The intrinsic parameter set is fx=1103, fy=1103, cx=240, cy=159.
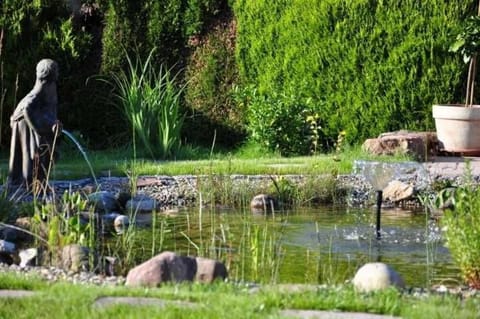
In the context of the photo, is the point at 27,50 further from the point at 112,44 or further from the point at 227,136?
the point at 227,136

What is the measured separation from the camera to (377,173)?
1077 cm

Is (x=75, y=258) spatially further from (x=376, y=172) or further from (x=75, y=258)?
(x=376, y=172)

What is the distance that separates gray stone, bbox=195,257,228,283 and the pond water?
0.33 m

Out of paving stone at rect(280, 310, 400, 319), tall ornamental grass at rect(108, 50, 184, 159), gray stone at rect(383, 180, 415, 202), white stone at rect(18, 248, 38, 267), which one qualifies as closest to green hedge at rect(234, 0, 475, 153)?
tall ornamental grass at rect(108, 50, 184, 159)

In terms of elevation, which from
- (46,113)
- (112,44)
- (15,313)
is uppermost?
(112,44)

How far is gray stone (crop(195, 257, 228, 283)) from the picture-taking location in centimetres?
576

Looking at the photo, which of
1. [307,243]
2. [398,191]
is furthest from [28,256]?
[398,191]

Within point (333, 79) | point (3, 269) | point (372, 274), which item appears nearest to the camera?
point (372, 274)

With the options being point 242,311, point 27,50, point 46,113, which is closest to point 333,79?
point 27,50

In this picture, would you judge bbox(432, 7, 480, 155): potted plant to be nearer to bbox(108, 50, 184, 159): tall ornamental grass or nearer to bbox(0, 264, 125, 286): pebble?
bbox(108, 50, 184, 159): tall ornamental grass

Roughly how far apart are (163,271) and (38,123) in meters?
3.52

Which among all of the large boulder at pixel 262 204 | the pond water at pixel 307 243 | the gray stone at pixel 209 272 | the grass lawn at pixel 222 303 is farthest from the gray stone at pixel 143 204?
the grass lawn at pixel 222 303

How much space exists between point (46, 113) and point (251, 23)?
555 centimetres

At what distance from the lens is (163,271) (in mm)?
5688
